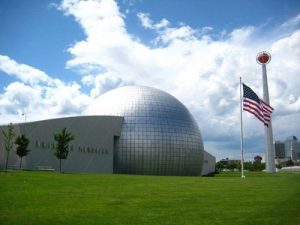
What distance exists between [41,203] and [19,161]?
92.5 ft

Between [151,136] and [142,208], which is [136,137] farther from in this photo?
[142,208]

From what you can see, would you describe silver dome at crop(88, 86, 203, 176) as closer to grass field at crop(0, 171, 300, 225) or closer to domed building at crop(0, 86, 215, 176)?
domed building at crop(0, 86, 215, 176)

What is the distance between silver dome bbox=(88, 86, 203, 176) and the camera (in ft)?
174

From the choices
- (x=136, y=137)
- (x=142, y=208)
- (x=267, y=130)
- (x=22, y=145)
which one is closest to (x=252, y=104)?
(x=136, y=137)

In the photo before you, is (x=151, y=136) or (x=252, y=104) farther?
(x=151, y=136)

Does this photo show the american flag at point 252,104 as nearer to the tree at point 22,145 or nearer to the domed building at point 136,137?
the domed building at point 136,137

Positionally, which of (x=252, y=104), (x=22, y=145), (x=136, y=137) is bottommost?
(x=22, y=145)

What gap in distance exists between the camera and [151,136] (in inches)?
2080

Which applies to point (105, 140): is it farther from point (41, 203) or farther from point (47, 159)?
point (41, 203)

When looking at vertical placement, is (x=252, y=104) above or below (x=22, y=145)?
above

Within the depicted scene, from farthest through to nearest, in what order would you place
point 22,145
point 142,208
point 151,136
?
point 151,136 → point 22,145 → point 142,208

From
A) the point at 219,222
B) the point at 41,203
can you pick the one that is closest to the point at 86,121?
the point at 41,203

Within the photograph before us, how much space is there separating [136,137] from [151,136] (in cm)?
215

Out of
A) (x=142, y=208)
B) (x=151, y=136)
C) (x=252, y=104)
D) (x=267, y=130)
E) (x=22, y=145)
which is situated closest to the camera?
(x=142, y=208)
